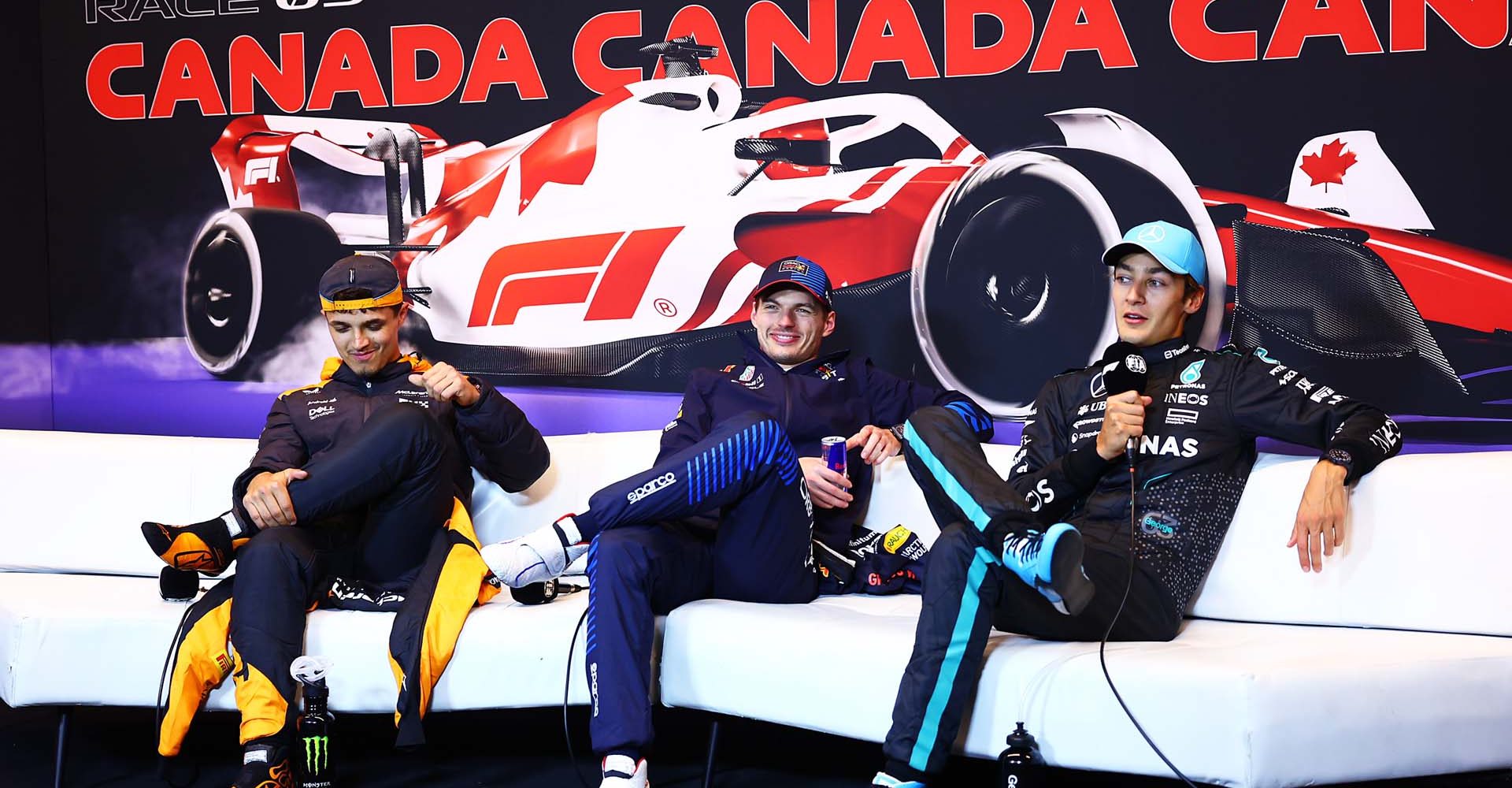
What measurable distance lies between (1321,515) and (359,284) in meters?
2.26

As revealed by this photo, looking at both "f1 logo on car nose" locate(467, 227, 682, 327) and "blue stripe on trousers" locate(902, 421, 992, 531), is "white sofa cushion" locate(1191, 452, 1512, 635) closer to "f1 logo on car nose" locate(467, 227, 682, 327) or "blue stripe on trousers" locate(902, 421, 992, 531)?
"blue stripe on trousers" locate(902, 421, 992, 531)

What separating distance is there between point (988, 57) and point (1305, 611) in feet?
5.99

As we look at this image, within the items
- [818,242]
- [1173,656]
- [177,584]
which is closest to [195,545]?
[177,584]

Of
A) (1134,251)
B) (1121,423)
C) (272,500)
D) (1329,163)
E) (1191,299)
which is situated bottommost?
(272,500)

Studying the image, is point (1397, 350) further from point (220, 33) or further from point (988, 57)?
point (220, 33)

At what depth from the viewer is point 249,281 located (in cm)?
454

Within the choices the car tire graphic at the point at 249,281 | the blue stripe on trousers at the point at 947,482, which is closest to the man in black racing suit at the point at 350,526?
the blue stripe on trousers at the point at 947,482

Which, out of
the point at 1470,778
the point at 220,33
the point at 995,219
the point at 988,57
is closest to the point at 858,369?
the point at 995,219

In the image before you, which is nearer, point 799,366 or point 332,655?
point 332,655

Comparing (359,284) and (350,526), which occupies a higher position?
(359,284)

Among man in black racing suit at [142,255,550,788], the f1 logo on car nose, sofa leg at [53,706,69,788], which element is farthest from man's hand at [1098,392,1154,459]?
sofa leg at [53,706,69,788]

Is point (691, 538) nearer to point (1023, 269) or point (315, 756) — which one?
point (315, 756)

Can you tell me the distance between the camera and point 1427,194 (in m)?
3.44

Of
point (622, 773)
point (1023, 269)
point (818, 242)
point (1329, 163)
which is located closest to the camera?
point (622, 773)
